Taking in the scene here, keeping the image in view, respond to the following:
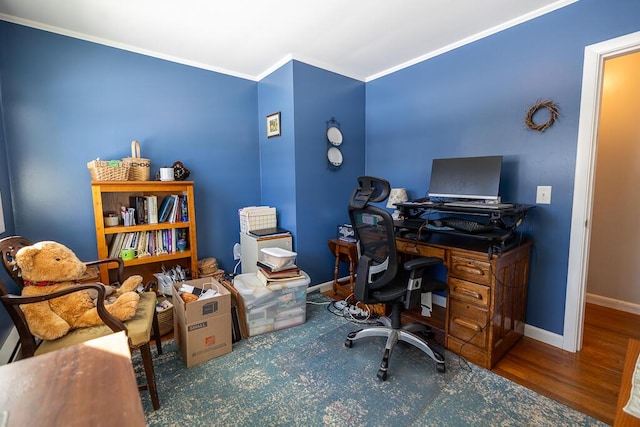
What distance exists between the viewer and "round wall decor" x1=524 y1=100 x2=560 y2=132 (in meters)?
2.02

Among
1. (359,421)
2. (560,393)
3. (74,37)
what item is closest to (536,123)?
(560,393)

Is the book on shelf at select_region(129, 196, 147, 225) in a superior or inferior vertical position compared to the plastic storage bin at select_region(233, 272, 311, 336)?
superior

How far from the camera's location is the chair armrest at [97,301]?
127 cm

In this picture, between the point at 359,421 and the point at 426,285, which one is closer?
the point at 359,421

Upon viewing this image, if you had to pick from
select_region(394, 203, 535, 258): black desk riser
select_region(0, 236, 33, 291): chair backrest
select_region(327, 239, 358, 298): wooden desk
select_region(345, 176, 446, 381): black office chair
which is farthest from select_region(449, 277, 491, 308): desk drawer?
select_region(0, 236, 33, 291): chair backrest

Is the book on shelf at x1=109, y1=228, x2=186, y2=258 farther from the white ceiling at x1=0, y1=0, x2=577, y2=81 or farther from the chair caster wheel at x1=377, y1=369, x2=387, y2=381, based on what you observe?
the chair caster wheel at x1=377, y1=369, x2=387, y2=381

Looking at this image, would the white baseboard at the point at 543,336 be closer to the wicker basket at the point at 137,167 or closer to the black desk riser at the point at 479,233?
the black desk riser at the point at 479,233

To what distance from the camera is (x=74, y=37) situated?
7.59ft

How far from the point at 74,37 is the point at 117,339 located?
8.58ft

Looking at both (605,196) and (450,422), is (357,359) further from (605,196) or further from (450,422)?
(605,196)

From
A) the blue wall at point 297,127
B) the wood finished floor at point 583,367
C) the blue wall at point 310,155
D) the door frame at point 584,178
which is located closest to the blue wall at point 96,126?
the blue wall at point 297,127

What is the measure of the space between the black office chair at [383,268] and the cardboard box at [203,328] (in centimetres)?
94

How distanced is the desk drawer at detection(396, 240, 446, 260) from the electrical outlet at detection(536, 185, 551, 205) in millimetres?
854

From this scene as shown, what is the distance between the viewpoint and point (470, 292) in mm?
1898
